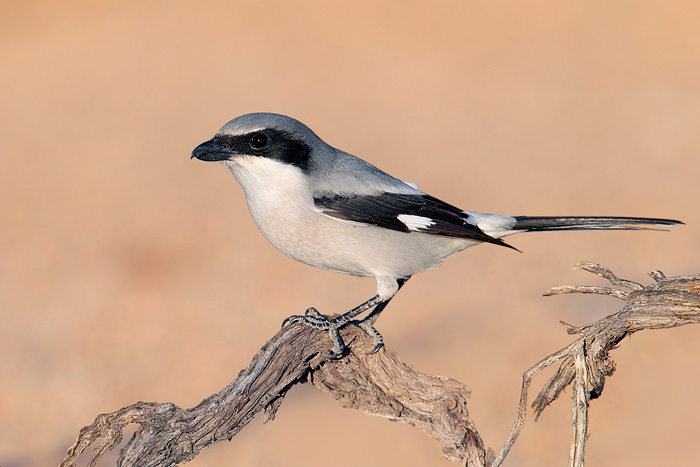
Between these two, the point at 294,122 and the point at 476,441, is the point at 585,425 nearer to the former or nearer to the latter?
the point at 476,441

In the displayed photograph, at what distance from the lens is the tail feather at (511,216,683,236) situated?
10.6 feet

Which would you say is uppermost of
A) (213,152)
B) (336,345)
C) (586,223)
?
(586,223)

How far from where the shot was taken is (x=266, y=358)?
296 cm

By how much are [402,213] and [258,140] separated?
3.05 feet

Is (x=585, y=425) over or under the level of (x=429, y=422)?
over

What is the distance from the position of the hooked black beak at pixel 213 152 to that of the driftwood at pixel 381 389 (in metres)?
0.98

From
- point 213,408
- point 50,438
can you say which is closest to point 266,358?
point 213,408

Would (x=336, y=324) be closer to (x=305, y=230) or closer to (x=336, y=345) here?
(x=336, y=345)

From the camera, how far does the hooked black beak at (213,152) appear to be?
342cm

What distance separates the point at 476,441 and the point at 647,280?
17.3 ft

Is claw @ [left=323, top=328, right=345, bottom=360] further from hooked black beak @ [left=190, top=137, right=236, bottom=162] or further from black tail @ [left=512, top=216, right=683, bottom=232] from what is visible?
black tail @ [left=512, top=216, right=683, bottom=232]

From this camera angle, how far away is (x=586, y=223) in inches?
139

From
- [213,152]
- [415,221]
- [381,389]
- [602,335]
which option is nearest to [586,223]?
[415,221]

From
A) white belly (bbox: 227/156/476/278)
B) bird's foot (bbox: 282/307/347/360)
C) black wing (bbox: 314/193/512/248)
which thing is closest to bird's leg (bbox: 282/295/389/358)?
bird's foot (bbox: 282/307/347/360)
